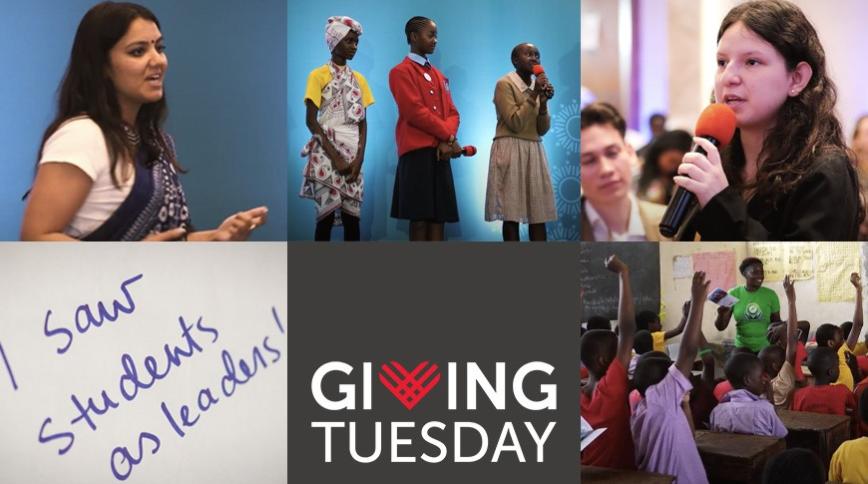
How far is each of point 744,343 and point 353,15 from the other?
47.6 inches

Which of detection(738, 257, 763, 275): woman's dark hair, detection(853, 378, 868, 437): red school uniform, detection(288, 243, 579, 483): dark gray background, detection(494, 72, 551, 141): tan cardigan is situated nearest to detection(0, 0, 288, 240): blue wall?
detection(288, 243, 579, 483): dark gray background

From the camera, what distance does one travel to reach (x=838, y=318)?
6.58 feet

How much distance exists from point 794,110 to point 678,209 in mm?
379

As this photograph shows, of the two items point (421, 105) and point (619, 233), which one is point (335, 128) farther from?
point (619, 233)

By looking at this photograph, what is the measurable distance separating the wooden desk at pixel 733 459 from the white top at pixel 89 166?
56.4 inches

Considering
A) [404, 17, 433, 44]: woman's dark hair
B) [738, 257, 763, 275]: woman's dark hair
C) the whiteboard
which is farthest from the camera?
[404, 17, 433, 44]: woman's dark hair

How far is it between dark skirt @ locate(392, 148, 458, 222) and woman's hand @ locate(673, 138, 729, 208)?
55 cm

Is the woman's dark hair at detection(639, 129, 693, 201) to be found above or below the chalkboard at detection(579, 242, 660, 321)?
above

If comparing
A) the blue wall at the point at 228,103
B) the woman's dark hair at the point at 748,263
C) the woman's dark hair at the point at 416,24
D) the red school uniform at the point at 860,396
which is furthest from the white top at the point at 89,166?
the red school uniform at the point at 860,396

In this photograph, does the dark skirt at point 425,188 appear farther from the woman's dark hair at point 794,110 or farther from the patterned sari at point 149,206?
the woman's dark hair at point 794,110

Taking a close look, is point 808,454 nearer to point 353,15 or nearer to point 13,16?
point 353,15

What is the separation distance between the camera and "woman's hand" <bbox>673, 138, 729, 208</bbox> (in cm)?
203

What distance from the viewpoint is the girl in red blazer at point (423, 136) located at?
2084 millimetres

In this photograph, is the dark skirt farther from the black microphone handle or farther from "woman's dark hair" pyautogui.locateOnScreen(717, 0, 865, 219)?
"woman's dark hair" pyautogui.locateOnScreen(717, 0, 865, 219)
